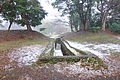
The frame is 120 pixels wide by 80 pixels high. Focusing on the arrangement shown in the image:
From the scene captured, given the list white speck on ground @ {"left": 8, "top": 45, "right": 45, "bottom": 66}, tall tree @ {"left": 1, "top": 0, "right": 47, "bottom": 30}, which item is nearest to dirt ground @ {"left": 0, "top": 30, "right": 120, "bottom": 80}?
white speck on ground @ {"left": 8, "top": 45, "right": 45, "bottom": 66}

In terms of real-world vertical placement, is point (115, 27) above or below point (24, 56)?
above

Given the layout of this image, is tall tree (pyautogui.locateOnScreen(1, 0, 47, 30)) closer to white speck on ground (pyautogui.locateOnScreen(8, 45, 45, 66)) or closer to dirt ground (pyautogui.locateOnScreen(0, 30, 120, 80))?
white speck on ground (pyautogui.locateOnScreen(8, 45, 45, 66))

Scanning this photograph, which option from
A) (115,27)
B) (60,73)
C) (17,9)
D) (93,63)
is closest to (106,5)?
(115,27)

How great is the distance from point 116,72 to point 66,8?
17.1 meters

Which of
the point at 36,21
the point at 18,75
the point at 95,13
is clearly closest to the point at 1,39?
the point at 36,21

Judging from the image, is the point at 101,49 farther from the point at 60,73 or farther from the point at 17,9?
the point at 17,9

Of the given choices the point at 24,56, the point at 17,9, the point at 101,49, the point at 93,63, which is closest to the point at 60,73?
the point at 93,63

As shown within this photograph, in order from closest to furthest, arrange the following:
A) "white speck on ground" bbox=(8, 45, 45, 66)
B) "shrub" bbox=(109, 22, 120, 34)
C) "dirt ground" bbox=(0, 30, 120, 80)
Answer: "dirt ground" bbox=(0, 30, 120, 80)
"white speck on ground" bbox=(8, 45, 45, 66)
"shrub" bbox=(109, 22, 120, 34)

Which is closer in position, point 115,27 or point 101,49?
point 101,49

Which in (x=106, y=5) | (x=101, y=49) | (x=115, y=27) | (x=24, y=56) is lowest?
(x=101, y=49)

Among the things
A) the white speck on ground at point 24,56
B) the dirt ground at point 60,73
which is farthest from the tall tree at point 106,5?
the dirt ground at point 60,73

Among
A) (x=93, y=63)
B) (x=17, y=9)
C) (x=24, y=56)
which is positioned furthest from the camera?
(x=17, y=9)

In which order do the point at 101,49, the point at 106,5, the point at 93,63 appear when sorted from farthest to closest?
the point at 106,5 < the point at 101,49 < the point at 93,63

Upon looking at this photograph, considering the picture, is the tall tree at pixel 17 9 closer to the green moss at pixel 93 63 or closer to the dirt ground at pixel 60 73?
the dirt ground at pixel 60 73
